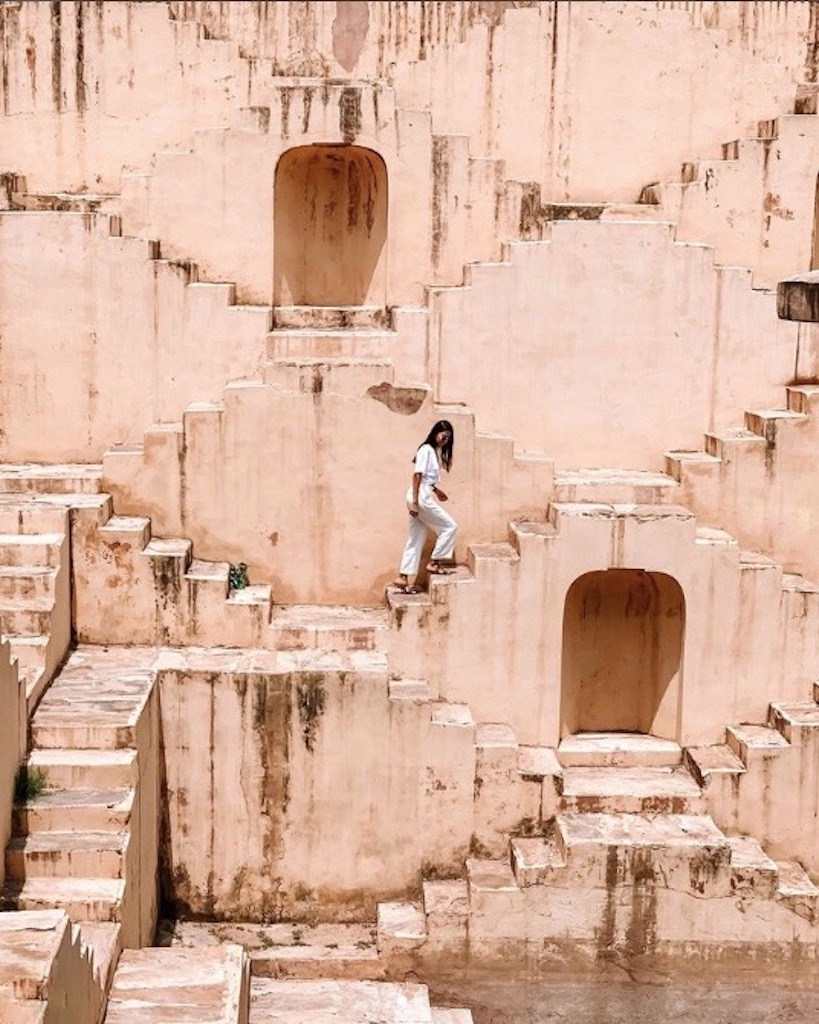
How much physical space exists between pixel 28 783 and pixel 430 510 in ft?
13.2

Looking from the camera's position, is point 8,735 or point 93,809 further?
point 93,809

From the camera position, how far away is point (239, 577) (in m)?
12.0

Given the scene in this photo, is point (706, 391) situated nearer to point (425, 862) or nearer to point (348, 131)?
point (348, 131)

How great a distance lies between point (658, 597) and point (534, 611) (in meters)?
1.42

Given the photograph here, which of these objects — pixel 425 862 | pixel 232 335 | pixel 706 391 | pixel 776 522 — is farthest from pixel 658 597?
pixel 232 335

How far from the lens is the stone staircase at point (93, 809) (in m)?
8.79

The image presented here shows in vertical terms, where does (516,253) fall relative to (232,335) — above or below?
above

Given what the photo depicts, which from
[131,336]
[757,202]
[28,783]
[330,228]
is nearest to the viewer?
[28,783]

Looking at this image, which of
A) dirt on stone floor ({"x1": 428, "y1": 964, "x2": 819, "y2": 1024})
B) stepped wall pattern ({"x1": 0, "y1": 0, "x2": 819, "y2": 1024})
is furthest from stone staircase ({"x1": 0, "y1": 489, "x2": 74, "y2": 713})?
dirt on stone floor ({"x1": 428, "y1": 964, "x2": 819, "y2": 1024})

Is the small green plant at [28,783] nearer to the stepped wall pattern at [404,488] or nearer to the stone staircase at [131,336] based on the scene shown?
the stepped wall pattern at [404,488]

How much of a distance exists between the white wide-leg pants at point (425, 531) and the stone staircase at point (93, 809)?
2.44m

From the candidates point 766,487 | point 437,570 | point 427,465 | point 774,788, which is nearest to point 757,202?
point 766,487

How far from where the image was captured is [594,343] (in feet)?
42.3

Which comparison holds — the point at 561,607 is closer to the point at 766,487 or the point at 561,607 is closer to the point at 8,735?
the point at 766,487
